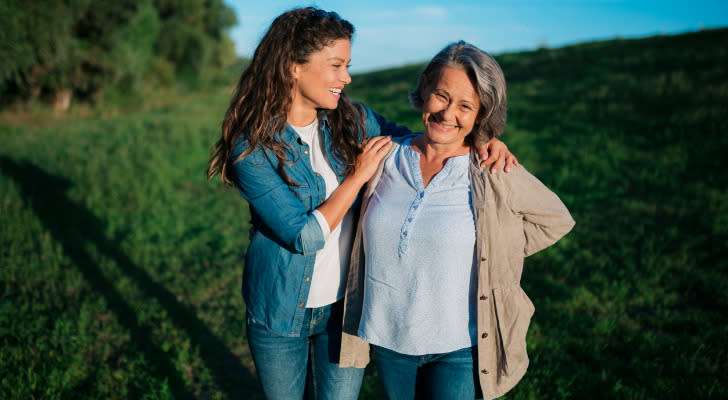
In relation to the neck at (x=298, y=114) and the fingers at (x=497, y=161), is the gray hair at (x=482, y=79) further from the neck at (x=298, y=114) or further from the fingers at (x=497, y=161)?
the neck at (x=298, y=114)

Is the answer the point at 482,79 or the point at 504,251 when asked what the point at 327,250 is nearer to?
the point at 504,251

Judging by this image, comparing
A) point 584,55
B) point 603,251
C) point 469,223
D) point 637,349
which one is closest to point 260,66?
point 469,223

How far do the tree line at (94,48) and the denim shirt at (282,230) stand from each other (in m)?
14.0

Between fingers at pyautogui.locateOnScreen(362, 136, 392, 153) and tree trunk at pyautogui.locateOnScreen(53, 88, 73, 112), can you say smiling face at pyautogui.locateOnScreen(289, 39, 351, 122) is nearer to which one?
fingers at pyautogui.locateOnScreen(362, 136, 392, 153)

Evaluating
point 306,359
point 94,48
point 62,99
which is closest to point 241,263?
point 306,359

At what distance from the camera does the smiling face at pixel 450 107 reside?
2104mm

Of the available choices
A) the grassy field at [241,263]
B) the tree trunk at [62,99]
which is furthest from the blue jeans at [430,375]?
the tree trunk at [62,99]

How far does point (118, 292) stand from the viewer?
5.36 metres

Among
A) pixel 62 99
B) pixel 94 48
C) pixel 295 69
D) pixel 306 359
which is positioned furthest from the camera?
pixel 62 99

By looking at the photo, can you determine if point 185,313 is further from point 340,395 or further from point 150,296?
point 340,395

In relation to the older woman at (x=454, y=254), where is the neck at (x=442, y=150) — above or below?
above

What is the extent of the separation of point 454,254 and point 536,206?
49 cm

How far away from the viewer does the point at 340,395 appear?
2277mm

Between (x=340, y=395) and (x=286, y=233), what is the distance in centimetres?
96
